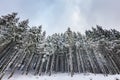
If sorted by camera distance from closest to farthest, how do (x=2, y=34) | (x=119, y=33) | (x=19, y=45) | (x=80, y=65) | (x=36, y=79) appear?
(x=36, y=79)
(x=2, y=34)
(x=19, y=45)
(x=80, y=65)
(x=119, y=33)

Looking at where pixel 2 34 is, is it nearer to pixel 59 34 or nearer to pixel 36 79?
pixel 36 79

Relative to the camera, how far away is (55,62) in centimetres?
3469

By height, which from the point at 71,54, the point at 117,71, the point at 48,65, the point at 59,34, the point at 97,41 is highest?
the point at 59,34

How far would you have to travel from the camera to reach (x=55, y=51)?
108 feet

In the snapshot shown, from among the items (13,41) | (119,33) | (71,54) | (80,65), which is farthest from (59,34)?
(119,33)

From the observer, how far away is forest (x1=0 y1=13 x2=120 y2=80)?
2906cm

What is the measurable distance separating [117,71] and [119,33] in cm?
1111

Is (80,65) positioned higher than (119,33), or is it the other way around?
(119,33)

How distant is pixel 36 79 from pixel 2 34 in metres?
10.8

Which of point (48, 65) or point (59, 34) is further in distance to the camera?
point (59, 34)

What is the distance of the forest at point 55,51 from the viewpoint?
29.1 m

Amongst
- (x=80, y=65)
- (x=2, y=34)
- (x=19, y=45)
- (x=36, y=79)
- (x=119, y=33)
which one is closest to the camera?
(x=36, y=79)

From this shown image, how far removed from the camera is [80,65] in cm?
3319

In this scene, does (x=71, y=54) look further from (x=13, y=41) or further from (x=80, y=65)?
(x=13, y=41)
